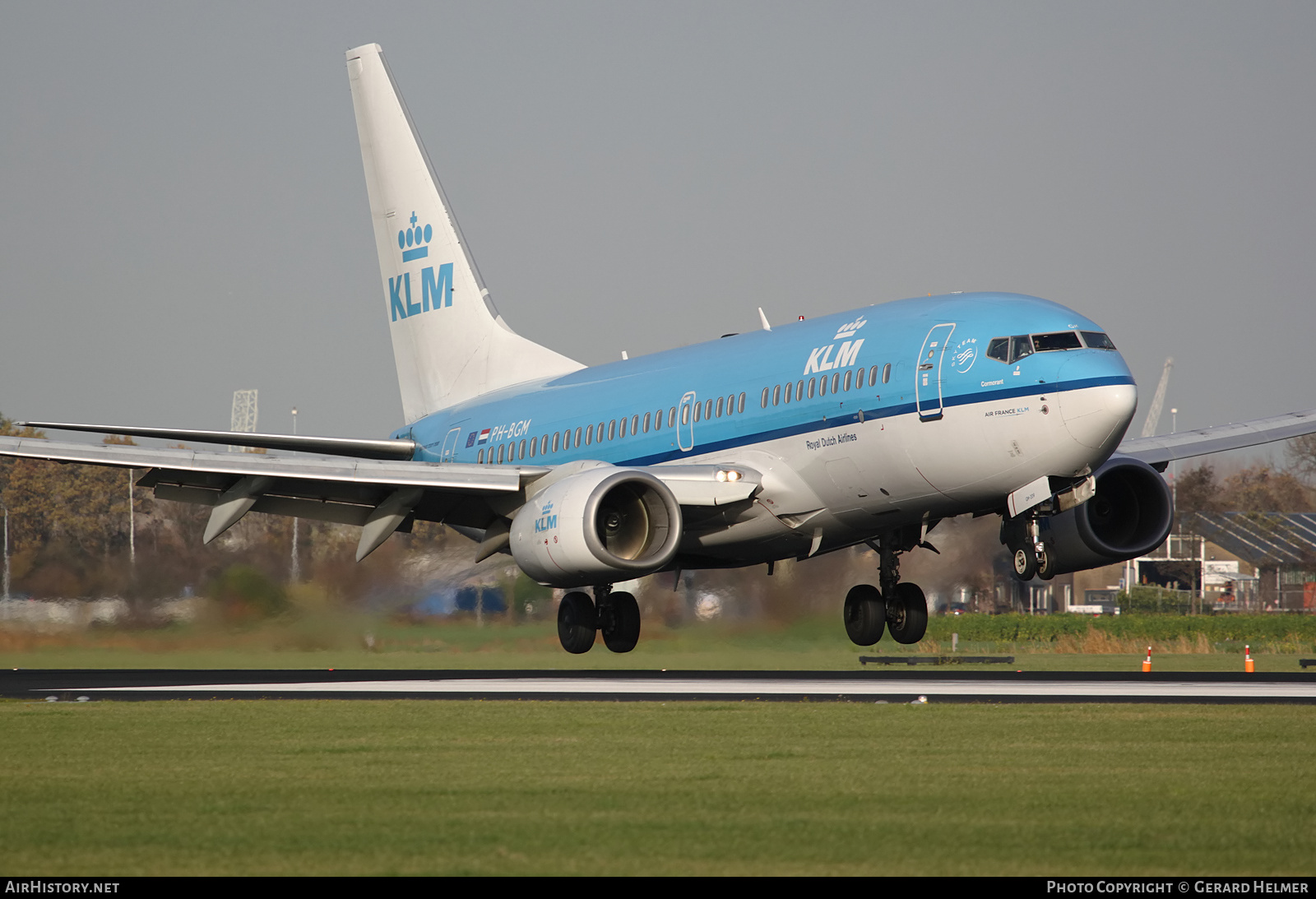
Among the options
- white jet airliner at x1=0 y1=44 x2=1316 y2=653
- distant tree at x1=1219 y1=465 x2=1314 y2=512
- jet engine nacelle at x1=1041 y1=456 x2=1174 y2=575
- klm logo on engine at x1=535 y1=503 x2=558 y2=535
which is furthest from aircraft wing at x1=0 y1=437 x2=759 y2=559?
distant tree at x1=1219 y1=465 x2=1314 y2=512

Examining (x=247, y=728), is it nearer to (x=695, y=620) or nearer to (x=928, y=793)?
(x=928, y=793)

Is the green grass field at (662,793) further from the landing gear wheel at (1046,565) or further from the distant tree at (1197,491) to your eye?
the distant tree at (1197,491)

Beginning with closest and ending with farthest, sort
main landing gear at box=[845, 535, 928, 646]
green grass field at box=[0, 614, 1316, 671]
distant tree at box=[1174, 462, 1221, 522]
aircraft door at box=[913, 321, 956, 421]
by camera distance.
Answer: aircraft door at box=[913, 321, 956, 421] → main landing gear at box=[845, 535, 928, 646] → green grass field at box=[0, 614, 1316, 671] → distant tree at box=[1174, 462, 1221, 522]

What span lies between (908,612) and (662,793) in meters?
18.3

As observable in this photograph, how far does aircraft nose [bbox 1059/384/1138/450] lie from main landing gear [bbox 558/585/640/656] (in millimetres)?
10630

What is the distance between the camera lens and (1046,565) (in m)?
23.8

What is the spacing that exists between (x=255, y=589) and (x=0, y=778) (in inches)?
764

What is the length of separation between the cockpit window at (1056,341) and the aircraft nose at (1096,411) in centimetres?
88

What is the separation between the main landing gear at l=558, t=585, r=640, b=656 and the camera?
2992 centimetres

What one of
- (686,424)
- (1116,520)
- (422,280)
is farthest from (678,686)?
(422,280)

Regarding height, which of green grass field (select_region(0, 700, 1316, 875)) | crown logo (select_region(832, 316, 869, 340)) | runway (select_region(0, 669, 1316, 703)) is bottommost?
runway (select_region(0, 669, 1316, 703))

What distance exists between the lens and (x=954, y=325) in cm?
2372

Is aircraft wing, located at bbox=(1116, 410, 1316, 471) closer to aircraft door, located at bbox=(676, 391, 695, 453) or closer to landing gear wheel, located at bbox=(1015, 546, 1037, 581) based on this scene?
landing gear wheel, located at bbox=(1015, 546, 1037, 581)

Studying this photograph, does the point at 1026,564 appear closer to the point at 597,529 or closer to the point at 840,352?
the point at 840,352
